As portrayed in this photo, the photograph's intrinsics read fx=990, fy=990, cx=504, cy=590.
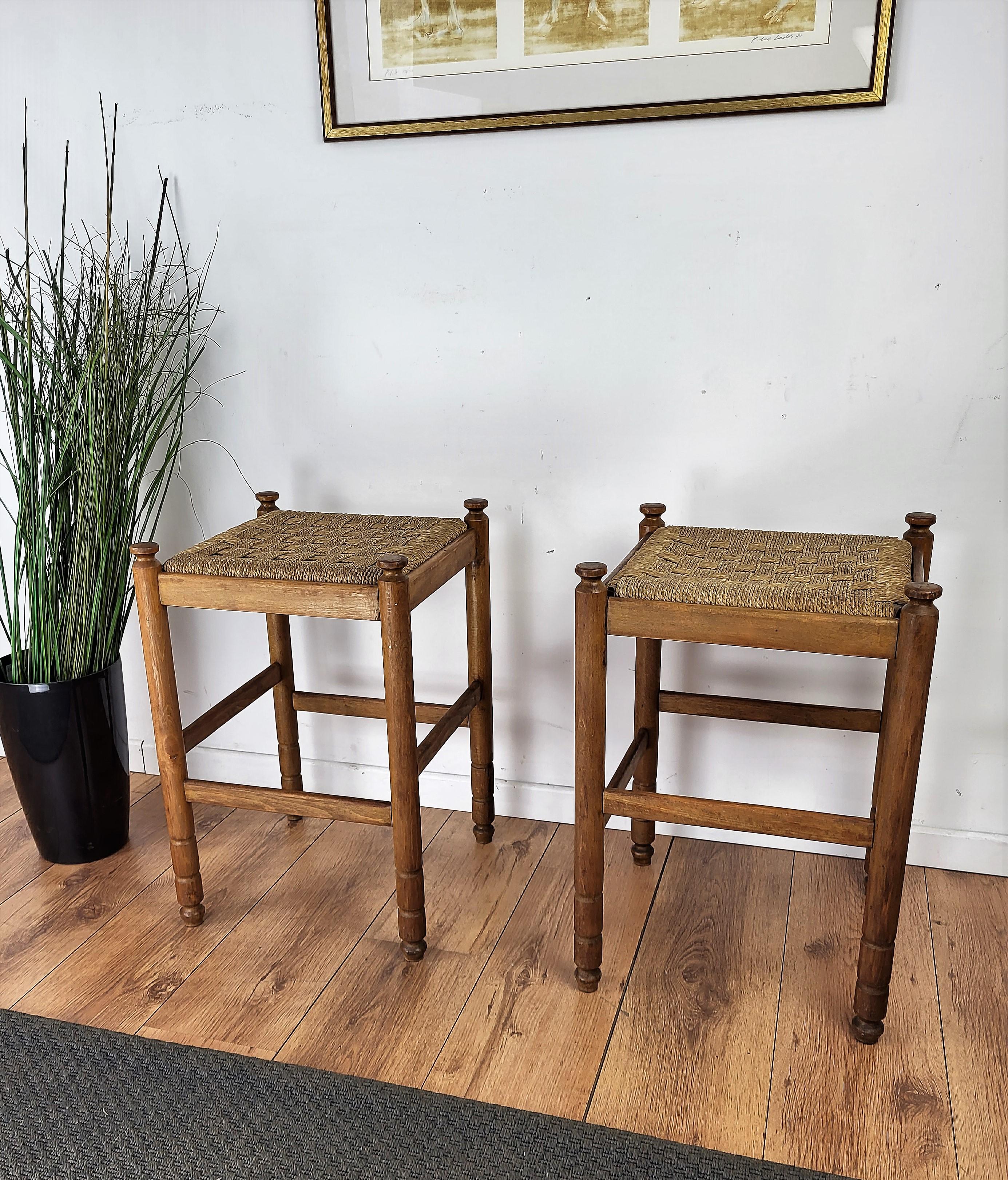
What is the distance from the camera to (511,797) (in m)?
2.05

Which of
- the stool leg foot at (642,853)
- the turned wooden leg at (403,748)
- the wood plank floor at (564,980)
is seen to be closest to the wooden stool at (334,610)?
the turned wooden leg at (403,748)

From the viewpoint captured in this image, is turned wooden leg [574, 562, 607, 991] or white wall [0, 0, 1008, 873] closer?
turned wooden leg [574, 562, 607, 991]

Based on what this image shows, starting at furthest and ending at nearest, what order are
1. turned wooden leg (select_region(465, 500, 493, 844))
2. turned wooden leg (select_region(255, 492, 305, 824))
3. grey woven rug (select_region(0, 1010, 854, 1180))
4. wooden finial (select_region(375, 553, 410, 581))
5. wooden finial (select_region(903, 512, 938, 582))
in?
turned wooden leg (select_region(255, 492, 305, 824))
turned wooden leg (select_region(465, 500, 493, 844))
wooden finial (select_region(903, 512, 938, 582))
wooden finial (select_region(375, 553, 410, 581))
grey woven rug (select_region(0, 1010, 854, 1180))

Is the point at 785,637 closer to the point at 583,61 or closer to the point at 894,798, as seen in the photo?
the point at 894,798

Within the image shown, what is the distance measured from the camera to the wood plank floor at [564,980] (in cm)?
130

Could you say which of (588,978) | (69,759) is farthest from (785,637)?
(69,759)

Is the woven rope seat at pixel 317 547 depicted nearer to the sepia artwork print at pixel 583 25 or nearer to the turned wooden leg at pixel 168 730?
the turned wooden leg at pixel 168 730

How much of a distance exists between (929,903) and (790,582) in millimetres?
758

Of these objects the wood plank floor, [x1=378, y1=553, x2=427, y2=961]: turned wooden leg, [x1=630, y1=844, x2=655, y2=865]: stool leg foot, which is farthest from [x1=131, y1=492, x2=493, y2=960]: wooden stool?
[x1=630, y1=844, x2=655, y2=865]: stool leg foot

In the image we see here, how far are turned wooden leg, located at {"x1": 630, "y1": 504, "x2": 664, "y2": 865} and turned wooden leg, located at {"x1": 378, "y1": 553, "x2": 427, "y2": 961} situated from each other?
413 mm

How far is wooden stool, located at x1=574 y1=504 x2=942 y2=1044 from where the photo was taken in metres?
1.28

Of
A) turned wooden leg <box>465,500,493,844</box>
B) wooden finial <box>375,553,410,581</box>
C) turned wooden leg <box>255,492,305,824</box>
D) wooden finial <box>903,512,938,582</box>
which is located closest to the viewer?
wooden finial <box>375,553,410,581</box>

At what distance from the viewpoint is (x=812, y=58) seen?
1.57 meters

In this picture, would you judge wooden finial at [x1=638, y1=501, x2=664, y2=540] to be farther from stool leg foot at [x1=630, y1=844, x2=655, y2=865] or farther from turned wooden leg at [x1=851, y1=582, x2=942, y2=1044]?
stool leg foot at [x1=630, y1=844, x2=655, y2=865]
